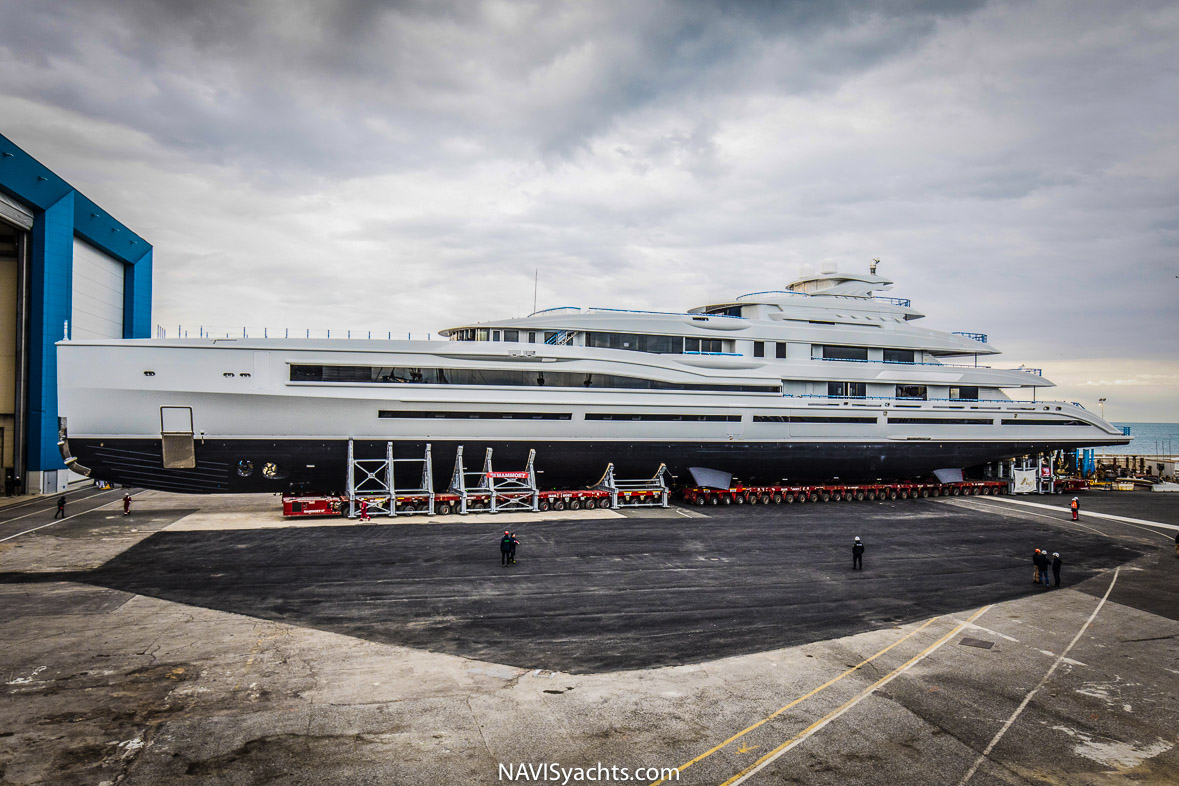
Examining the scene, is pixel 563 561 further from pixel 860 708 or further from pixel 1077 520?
pixel 1077 520

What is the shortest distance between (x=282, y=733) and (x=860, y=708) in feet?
24.5

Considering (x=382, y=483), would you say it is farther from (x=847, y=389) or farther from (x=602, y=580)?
(x=847, y=389)

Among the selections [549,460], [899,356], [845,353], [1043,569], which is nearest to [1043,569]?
[1043,569]

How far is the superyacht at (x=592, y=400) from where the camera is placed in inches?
845

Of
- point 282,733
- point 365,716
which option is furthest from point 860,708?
point 282,733

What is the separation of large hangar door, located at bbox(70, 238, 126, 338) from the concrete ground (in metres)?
18.0

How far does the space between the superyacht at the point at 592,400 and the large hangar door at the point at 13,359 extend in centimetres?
1261

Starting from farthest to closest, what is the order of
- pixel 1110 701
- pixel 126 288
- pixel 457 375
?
pixel 126 288
pixel 457 375
pixel 1110 701

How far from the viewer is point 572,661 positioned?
34.5 feet

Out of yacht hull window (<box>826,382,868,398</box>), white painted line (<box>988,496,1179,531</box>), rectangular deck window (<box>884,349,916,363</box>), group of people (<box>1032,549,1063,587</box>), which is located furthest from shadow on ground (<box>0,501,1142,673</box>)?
rectangular deck window (<box>884,349,916,363</box>)

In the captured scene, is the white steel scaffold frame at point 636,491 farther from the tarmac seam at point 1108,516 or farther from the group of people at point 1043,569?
the tarmac seam at point 1108,516

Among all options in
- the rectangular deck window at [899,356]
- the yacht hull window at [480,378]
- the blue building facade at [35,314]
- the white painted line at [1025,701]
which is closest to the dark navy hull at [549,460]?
the yacht hull window at [480,378]

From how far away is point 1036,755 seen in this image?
791 cm

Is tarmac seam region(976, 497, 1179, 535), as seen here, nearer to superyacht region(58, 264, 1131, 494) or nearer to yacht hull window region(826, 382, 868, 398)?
superyacht region(58, 264, 1131, 494)
